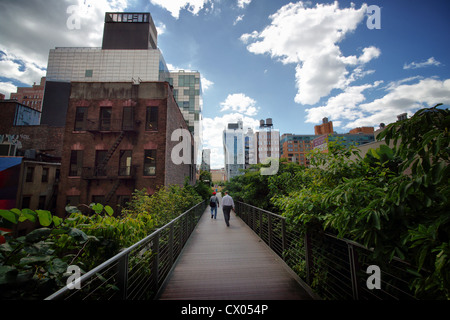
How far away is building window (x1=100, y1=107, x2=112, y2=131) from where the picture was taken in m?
16.5

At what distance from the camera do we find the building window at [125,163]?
624 inches

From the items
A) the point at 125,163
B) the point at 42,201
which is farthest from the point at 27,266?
the point at 42,201

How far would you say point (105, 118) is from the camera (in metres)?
16.8

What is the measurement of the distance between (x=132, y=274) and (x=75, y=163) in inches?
701

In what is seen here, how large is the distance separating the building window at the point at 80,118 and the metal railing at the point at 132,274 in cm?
1686

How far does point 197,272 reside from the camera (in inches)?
167

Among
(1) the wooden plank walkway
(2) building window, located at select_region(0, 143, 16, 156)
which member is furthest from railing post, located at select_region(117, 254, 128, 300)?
(2) building window, located at select_region(0, 143, 16, 156)

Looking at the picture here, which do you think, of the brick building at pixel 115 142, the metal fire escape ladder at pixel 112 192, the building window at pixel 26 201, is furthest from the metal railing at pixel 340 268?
the building window at pixel 26 201

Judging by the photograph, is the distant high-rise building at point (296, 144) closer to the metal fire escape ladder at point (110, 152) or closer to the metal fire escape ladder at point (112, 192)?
the metal fire escape ladder at point (110, 152)

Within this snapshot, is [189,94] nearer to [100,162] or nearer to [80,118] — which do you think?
[80,118]

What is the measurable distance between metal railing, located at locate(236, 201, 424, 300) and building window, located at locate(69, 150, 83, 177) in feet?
60.0
